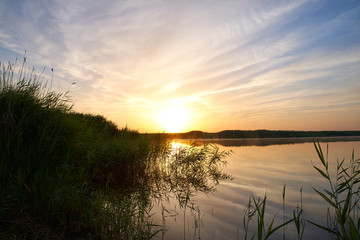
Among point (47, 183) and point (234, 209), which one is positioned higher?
point (47, 183)

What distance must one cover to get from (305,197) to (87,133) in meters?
8.15

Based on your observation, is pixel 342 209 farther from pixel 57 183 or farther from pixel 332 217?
pixel 57 183

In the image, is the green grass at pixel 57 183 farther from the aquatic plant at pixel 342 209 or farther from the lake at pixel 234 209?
the aquatic plant at pixel 342 209

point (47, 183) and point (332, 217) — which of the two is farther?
point (332, 217)

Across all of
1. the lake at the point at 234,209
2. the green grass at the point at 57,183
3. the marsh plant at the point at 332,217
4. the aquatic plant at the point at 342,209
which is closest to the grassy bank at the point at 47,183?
the green grass at the point at 57,183

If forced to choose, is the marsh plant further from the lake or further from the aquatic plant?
the lake

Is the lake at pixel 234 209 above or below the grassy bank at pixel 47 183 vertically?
below

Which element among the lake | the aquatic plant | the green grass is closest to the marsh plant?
the aquatic plant

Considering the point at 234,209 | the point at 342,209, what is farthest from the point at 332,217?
the point at 342,209

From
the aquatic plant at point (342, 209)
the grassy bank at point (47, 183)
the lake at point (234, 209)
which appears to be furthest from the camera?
the lake at point (234, 209)

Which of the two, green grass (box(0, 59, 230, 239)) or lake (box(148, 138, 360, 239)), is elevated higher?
green grass (box(0, 59, 230, 239))

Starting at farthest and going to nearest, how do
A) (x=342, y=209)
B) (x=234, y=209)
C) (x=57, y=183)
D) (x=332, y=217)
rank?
(x=234, y=209)
(x=332, y=217)
(x=57, y=183)
(x=342, y=209)

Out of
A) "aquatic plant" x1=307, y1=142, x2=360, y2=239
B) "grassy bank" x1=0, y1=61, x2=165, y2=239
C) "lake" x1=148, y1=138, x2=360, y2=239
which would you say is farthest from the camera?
"lake" x1=148, y1=138, x2=360, y2=239

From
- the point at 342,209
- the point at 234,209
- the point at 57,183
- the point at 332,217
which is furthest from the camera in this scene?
the point at 234,209
